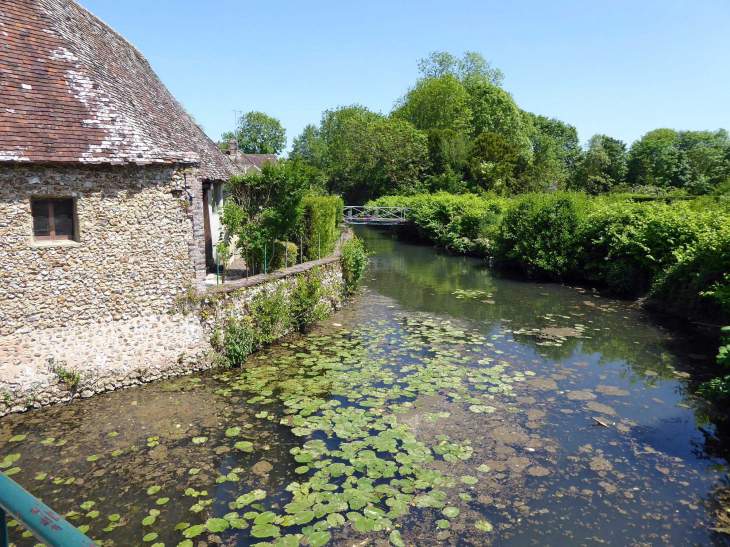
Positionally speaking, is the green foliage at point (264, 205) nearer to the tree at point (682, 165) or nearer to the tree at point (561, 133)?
the tree at point (682, 165)

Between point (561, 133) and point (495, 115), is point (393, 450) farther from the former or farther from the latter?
point (561, 133)

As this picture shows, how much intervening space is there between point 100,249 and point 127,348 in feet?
6.66

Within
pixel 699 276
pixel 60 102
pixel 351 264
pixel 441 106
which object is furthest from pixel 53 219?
pixel 441 106

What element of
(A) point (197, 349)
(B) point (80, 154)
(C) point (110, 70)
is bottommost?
(A) point (197, 349)

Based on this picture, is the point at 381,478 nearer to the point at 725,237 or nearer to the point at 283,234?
the point at 283,234

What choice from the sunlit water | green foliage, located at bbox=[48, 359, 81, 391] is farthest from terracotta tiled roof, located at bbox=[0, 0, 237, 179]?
the sunlit water

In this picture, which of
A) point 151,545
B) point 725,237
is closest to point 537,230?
point 725,237

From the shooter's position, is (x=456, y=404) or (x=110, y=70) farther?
(x=110, y=70)

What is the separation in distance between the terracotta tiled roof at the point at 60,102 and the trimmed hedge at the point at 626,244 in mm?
14249

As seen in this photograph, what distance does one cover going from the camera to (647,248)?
18609 mm

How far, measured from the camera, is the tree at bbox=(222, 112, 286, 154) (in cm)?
8231

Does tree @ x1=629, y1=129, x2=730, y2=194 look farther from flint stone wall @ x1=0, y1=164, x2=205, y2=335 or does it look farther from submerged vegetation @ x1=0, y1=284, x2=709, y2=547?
flint stone wall @ x1=0, y1=164, x2=205, y2=335

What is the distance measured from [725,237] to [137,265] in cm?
1493

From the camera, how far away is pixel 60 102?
10.0m
